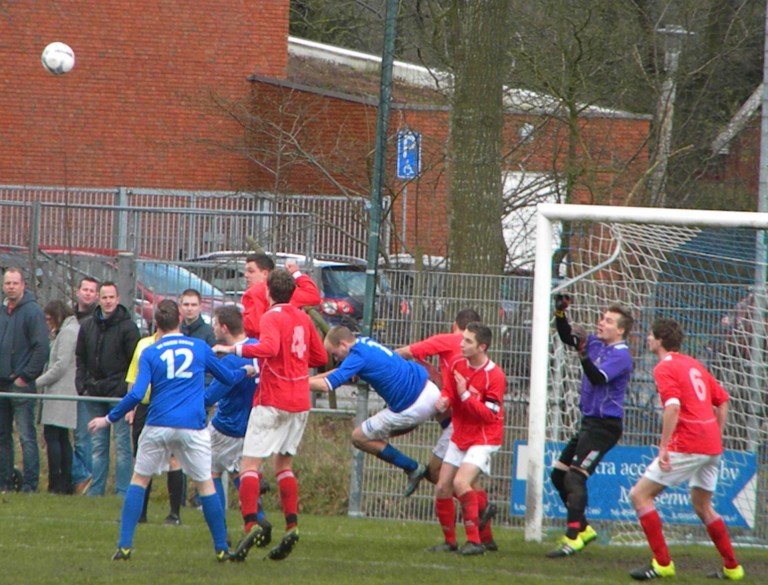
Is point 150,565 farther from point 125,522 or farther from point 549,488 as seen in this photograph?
point 549,488

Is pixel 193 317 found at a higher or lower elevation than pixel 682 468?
higher

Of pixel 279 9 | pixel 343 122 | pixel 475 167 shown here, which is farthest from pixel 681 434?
pixel 279 9

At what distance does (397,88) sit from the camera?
22797 millimetres

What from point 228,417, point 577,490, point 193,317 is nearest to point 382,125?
point 193,317

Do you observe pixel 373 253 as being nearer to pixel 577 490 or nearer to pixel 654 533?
pixel 577 490

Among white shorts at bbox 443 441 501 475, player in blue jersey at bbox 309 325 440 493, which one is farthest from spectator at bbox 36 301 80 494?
white shorts at bbox 443 441 501 475

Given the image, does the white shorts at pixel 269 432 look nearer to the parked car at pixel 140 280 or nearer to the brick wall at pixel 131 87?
the parked car at pixel 140 280

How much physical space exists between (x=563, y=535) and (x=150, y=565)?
3.38 meters

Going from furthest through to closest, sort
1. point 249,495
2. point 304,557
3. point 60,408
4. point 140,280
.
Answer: point 140,280, point 60,408, point 304,557, point 249,495

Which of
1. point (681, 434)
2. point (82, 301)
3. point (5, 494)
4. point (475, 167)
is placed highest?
point (475, 167)

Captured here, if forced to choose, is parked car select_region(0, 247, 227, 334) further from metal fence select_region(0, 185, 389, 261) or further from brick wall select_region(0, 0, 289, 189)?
brick wall select_region(0, 0, 289, 189)

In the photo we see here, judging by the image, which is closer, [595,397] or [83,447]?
[595,397]

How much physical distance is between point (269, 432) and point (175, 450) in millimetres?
667

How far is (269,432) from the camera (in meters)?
8.55
